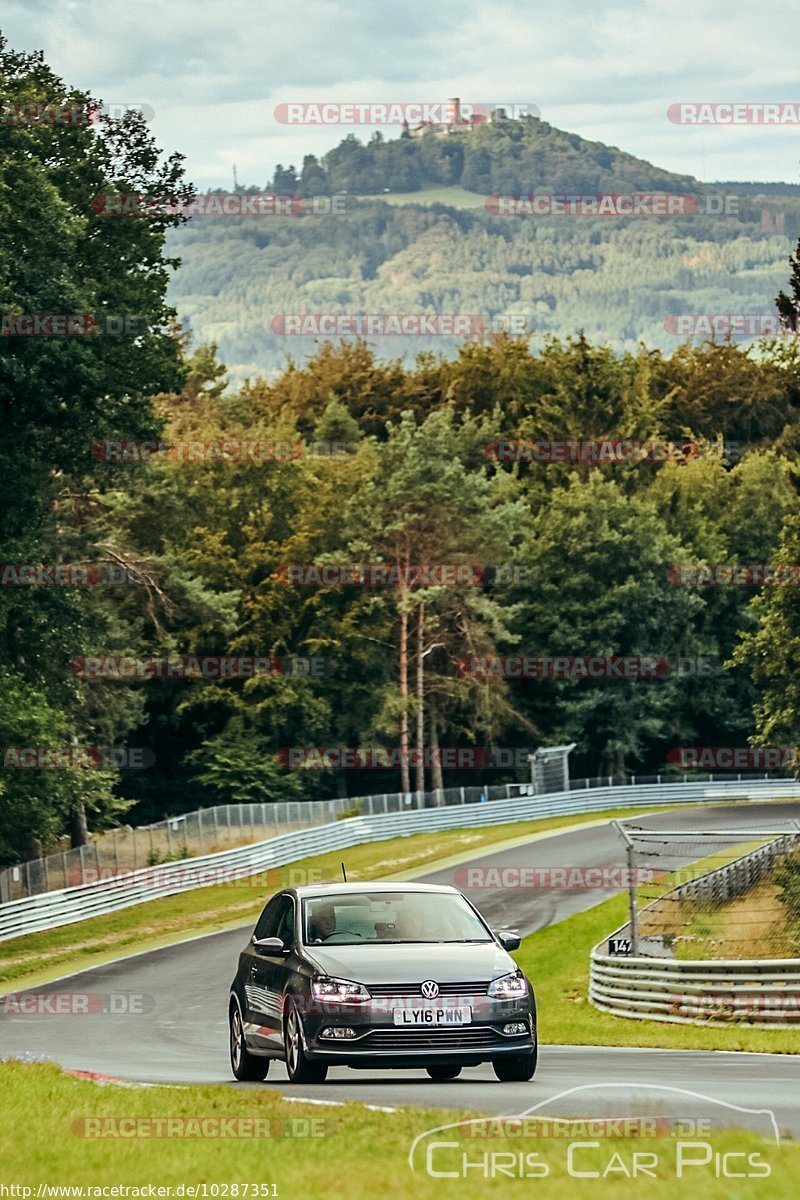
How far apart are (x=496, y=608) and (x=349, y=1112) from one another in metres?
70.9

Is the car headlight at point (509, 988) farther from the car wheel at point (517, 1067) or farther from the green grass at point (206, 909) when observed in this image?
the green grass at point (206, 909)

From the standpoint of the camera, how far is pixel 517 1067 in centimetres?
1434

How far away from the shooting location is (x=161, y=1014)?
3030 centimetres

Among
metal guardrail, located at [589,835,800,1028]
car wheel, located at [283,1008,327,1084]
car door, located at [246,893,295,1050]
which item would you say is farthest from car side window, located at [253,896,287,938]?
metal guardrail, located at [589,835,800,1028]

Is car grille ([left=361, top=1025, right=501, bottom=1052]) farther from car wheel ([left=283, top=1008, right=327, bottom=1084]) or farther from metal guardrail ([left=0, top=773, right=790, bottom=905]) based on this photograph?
metal guardrail ([left=0, top=773, right=790, bottom=905])

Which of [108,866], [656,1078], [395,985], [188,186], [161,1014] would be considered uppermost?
[188,186]

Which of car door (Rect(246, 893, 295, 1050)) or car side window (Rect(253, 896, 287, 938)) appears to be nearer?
car door (Rect(246, 893, 295, 1050))

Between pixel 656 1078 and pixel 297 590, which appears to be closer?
pixel 656 1078

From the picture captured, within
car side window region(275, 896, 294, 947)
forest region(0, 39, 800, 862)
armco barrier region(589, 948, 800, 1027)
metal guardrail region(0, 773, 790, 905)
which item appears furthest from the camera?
forest region(0, 39, 800, 862)

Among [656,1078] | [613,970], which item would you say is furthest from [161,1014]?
[656,1078]

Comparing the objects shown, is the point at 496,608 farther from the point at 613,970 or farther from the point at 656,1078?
the point at 656,1078

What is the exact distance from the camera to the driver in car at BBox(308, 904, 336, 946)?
15.0 meters

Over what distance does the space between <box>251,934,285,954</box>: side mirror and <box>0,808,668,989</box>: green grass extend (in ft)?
79.9

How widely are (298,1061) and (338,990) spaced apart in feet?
2.43
